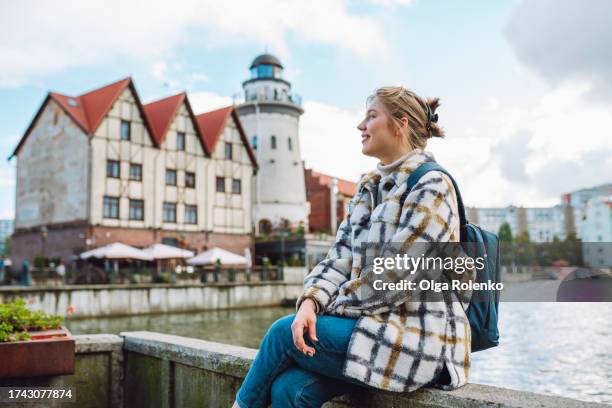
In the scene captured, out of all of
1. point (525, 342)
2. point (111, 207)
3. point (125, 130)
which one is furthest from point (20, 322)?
point (125, 130)

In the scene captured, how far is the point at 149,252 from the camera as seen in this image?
31.5 metres

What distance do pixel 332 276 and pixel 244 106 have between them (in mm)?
44411

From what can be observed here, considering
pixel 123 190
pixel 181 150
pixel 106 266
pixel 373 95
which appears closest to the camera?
pixel 373 95

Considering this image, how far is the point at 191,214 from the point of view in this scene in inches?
1458

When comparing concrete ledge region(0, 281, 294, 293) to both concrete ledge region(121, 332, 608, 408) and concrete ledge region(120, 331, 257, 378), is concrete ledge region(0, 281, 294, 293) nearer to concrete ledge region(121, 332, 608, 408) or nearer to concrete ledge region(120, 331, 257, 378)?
concrete ledge region(120, 331, 257, 378)

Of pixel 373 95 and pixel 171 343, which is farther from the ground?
pixel 373 95

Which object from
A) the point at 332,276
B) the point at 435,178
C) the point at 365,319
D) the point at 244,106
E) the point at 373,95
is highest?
the point at 244,106

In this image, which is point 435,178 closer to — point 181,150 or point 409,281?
point 409,281

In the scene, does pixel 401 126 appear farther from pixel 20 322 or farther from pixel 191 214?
pixel 191 214

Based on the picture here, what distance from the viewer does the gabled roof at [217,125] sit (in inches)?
1551

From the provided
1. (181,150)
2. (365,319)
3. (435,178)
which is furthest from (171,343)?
(181,150)

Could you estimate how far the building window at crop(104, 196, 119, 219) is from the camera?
32.7 m

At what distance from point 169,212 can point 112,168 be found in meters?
4.29

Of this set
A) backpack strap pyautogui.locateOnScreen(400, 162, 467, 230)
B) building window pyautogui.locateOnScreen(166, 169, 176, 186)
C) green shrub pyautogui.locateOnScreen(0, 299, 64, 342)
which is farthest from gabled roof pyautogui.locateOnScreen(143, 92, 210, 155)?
backpack strap pyautogui.locateOnScreen(400, 162, 467, 230)
